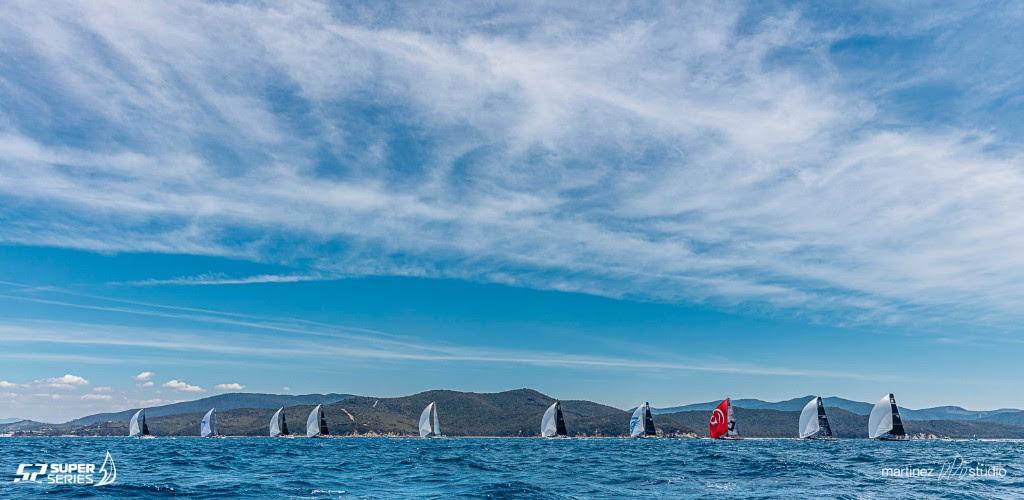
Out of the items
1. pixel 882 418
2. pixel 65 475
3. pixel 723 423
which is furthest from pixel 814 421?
pixel 65 475

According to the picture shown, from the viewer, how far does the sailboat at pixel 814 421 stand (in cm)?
18200

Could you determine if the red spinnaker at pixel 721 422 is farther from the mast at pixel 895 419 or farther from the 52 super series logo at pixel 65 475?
the 52 super series logo at pixel 65 475

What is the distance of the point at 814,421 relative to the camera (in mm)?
182875

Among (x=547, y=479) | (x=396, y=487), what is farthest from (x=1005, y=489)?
(x=396, y=487)

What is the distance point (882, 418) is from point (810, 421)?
946 inches

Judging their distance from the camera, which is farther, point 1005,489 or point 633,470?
point 633,470

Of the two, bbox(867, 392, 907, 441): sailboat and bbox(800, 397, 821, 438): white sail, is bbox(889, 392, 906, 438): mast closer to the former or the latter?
bbox(867, 392, 907, 441): sailboat

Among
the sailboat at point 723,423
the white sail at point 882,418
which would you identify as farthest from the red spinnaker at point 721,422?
the white sail at point 882,418

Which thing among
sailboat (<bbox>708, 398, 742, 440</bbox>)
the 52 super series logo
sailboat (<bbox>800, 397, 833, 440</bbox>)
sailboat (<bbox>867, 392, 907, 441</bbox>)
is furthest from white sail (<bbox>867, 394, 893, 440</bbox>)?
the 52 super series logo

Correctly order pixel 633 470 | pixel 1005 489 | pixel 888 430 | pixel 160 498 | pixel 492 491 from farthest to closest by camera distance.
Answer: pixel 888 430, pixel 633 470, pixel 1005 489, pixel 492 491, pixel 160 498

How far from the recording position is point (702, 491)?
34781 millimetres

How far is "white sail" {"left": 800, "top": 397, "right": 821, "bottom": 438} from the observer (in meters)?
182

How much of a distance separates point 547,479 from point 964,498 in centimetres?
2312

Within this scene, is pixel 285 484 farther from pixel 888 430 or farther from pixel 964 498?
pixel 888 430
